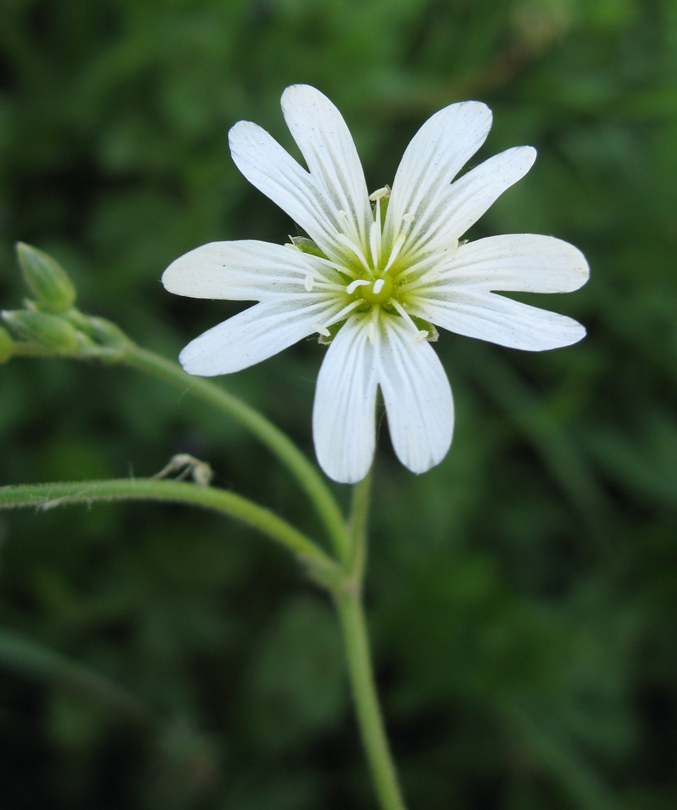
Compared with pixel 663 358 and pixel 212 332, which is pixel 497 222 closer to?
pixel 663 358

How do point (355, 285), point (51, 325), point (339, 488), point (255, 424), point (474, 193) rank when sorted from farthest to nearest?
point (339, 488), point (255, 424), point (51, 325), point (355, 285), point (474, 193)

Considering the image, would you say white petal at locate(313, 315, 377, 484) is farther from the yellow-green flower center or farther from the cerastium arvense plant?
the yellow-green flower center

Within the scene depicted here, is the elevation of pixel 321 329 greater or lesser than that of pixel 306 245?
lesser

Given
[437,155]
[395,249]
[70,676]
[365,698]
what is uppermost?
[437,155]

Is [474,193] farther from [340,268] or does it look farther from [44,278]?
[44,278]

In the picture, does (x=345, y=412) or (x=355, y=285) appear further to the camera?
(x=355, y=285)

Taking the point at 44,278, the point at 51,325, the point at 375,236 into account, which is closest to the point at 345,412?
the point at 375,236

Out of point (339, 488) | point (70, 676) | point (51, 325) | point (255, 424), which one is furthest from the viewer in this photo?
point (339, 488)

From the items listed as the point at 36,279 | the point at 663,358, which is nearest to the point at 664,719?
the point at 663,358
